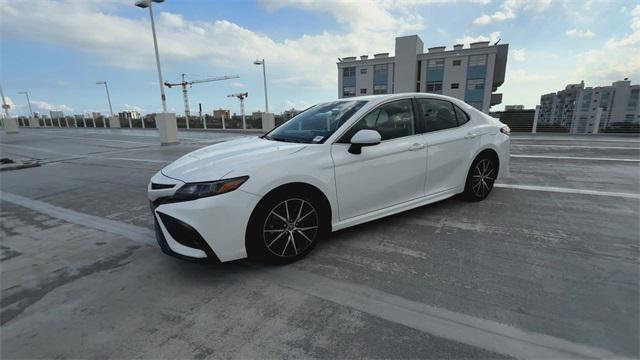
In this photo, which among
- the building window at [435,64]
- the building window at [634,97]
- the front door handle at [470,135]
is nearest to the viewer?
the front door handle at [470,135]

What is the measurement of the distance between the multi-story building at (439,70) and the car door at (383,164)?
1715 inches

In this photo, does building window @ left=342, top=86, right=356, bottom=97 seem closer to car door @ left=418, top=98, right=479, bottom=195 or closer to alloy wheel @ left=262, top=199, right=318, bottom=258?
car door @ left=418, top=98, right=479, bottom=195

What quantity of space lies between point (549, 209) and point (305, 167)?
319 centimetres

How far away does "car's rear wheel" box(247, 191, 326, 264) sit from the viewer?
2.43m

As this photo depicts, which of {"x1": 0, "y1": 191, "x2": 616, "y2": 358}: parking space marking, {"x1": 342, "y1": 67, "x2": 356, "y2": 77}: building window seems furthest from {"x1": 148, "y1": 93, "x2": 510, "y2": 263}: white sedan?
{"x1": 342, "y1": 67, "x2": 356, "y2": 77}: building window

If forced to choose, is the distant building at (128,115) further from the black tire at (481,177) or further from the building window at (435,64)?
the building window at (435,64)

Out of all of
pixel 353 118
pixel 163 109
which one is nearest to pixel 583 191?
pixel 353 118

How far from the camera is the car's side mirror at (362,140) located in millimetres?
2719

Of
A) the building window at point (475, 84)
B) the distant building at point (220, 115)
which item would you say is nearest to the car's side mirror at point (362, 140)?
the distant building at point (220, 115)

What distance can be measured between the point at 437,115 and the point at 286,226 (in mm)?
2266

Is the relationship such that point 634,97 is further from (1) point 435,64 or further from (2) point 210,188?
(2) point 210,188

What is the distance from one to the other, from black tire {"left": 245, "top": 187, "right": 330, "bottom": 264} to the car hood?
35 cm

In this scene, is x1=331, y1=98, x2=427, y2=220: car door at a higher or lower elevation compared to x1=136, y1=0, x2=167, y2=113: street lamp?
lower

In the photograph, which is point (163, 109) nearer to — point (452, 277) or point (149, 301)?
point (149, 301)
